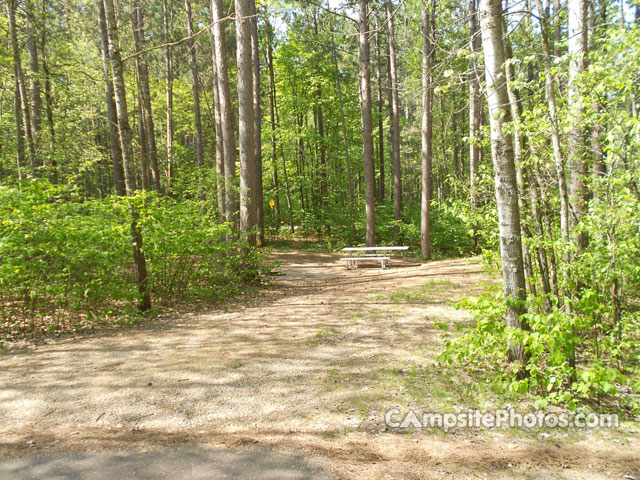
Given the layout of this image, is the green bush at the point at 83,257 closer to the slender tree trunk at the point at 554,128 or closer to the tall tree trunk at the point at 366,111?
the slender tree trunk at the point at 554,128

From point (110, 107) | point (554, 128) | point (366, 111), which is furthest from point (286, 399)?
point (366, 111)

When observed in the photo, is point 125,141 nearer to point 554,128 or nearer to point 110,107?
point 110,107

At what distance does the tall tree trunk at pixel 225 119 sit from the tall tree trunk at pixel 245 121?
34cm

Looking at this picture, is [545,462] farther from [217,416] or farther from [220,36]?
[220,36]

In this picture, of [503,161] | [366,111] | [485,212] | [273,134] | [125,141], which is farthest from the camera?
[273,134]

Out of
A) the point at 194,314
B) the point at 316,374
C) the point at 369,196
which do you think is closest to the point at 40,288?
the point at 194,314

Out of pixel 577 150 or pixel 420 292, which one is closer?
pixel 577 150

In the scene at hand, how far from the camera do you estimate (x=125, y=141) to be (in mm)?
6328

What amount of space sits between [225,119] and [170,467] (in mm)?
9042

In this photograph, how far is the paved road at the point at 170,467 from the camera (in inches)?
98.5

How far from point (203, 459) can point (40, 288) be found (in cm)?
446

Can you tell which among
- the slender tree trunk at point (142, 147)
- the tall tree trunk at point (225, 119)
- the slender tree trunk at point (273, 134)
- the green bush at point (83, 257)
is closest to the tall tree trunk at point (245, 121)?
the tall tree trunk at point (225, 119)

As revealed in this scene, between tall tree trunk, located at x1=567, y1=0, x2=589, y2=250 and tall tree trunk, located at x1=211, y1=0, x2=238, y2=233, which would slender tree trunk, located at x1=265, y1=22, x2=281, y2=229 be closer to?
tall tree trunk, located at x1=211, y1=0, x2=238, y2=233

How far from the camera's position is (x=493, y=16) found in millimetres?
3270
